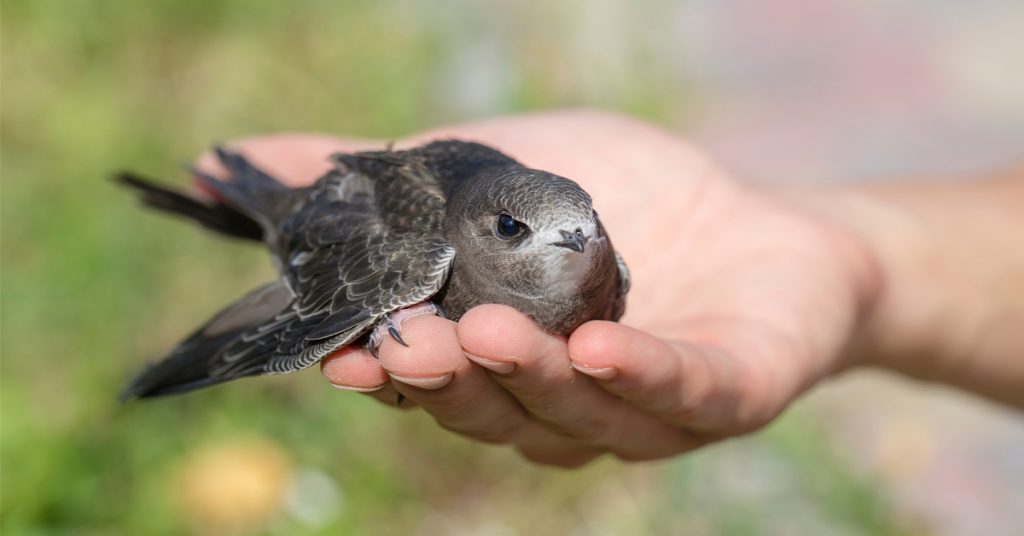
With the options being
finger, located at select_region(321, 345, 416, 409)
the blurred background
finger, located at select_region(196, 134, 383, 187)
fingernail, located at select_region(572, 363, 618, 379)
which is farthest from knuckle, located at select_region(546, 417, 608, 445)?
finger, located at select_region(196, 134, 383, 187)

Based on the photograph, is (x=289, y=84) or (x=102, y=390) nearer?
(x=102, y=390)

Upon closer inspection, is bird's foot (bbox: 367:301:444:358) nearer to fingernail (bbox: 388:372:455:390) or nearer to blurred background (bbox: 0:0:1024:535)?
fingernail (bbox: 388:372:455:390)

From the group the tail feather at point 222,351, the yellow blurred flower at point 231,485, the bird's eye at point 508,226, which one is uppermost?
the bird's eye at point 508,226

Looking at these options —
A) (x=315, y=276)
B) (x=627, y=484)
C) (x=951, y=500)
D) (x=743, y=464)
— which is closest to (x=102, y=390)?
(x=315, y=276)

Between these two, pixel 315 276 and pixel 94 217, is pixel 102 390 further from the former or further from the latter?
pixel 315 276

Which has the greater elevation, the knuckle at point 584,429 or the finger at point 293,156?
the finger at point 293,156

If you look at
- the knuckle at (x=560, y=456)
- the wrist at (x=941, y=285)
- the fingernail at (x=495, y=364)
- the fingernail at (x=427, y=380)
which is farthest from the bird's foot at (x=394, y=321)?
the wrist at (x=941, y=285)

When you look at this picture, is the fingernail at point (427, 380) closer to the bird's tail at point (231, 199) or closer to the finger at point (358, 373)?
the finger at point (358, 373)
